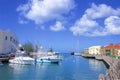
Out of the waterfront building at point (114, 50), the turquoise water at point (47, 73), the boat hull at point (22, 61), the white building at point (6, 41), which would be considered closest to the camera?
the turquoise water at point (47, 73)

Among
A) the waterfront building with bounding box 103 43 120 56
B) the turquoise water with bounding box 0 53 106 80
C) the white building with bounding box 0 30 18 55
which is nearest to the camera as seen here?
the turquoise water with bounding box 0 53 106 80

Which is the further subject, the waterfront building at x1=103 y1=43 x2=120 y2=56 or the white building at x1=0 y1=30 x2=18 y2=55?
the waterfront building at x1=103 y1=43 x2=120 y2=56

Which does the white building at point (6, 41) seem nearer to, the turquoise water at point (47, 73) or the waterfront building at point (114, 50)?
the turquoise water at point (47, 73)

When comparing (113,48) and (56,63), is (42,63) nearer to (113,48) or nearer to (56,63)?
(56,63)

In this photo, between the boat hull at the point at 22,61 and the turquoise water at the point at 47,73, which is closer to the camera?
the turquoise water at the point at 47,73

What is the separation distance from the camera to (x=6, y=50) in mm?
92000

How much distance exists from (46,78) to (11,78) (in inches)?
220

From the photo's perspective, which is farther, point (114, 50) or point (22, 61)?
point (114, 50)

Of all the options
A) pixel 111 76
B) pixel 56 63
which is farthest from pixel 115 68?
pixel 56 63

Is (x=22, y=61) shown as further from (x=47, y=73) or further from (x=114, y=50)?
(x=114, y=50)

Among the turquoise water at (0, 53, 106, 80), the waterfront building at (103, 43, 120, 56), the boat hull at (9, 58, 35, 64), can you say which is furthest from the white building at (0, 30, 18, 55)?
the waterfront building at (103, 43, 120, 56)

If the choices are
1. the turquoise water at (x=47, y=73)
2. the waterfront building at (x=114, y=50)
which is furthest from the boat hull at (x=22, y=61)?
the waterfront building at (x=114, y=50)

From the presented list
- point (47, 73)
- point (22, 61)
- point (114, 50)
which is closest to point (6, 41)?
point (22, 61)

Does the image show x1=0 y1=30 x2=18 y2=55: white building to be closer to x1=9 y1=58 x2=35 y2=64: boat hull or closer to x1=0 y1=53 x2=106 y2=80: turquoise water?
x1=9 y1=58 x2=35 y2=64: boat hull
